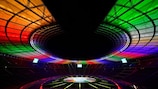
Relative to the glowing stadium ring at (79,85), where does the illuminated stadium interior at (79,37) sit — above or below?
above

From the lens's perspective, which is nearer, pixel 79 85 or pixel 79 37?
pixel 79 37

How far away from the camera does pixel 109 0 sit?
11.5 meters

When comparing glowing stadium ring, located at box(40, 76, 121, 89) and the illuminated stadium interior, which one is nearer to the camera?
the illuminated stadium interior

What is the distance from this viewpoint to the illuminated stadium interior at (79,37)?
14.7 meters

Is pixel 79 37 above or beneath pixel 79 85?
above

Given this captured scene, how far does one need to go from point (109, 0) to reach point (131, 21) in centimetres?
951

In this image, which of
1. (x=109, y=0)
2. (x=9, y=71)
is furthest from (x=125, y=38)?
(x=9, y=71)

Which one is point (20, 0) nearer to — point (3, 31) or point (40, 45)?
point (3, 31)

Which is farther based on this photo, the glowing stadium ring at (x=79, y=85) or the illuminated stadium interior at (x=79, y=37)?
the glowing stadium ring at (x=79, y=85)

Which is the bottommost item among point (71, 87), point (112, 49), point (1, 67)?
point (71, 87)

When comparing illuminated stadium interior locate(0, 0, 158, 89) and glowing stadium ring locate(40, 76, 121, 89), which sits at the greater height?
illuminated stadium interior locate(0, 0, 158, 89)

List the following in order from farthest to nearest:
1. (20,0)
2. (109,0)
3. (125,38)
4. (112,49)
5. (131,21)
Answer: (112,49) < (125,38) < (131,21) < (20,0) < (109,0)

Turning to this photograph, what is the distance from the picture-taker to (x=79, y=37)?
23.6m

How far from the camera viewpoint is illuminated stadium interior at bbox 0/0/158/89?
579 inches
